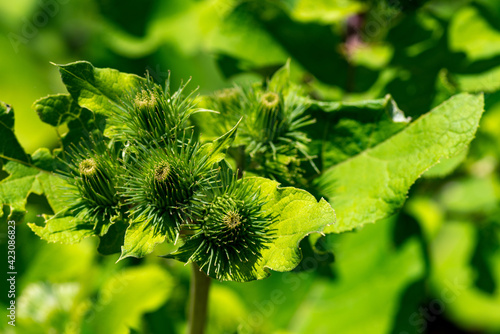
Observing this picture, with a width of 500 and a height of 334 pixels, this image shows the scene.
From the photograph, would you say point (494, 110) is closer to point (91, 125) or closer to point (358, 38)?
point (358, 38)

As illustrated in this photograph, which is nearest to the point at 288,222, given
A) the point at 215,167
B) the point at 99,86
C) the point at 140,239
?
the point at 215,167

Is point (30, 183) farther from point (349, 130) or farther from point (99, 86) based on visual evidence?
point (349, 130)

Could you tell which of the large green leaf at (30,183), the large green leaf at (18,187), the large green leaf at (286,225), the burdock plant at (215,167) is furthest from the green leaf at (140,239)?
the large green leaf at (18,187)

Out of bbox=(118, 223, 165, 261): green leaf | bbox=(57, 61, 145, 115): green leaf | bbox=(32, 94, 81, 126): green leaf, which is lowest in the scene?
bbox=(118, 223, 165, 261): green leaf

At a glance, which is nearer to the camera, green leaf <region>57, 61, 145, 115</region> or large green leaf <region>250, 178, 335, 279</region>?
large green leaf <region>250, 178, 335, 279</region>

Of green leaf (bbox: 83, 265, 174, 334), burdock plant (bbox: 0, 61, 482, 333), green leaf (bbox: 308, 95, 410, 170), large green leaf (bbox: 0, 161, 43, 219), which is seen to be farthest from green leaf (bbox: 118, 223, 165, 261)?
green leaf (bbox: 83, 265, 174, 334)

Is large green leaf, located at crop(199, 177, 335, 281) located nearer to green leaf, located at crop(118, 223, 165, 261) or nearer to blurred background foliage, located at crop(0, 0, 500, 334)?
green leaf, located at crop(118, 223, 165, 261)
